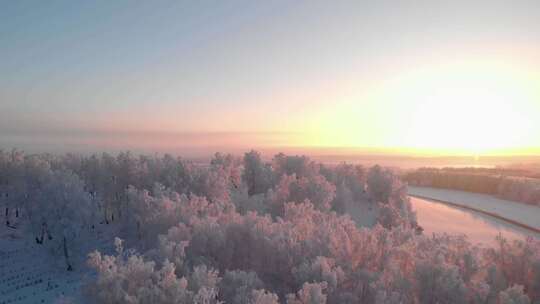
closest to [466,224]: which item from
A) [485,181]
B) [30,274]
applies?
[485,181]

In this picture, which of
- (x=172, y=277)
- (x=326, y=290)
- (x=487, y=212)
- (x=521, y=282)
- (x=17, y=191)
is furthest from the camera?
(x=487, y=212)

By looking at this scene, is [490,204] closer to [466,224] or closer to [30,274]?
[466,224]

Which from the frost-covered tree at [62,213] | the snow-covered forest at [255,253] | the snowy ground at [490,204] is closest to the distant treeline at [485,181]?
the snowy ground at [490,204]

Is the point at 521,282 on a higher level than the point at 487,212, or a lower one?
higher

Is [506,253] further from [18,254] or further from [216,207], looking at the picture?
[18,254]

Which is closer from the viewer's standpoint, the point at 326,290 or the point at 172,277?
the point at 172,277

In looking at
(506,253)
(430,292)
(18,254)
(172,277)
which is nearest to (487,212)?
(506,253)
